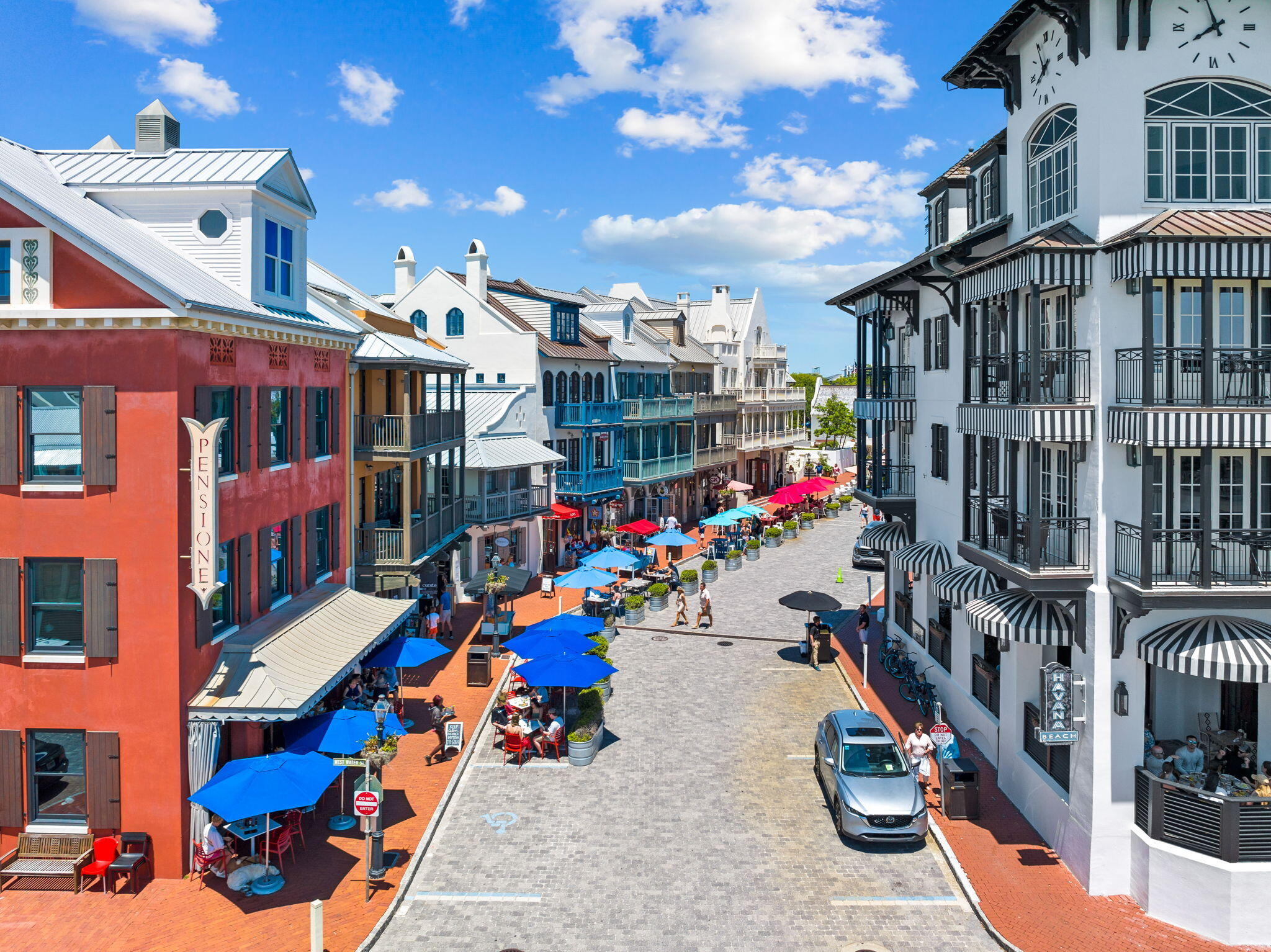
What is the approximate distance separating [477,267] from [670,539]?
627 inches

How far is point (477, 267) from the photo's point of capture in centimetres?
4478

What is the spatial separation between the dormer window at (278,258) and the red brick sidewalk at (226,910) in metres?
11.6

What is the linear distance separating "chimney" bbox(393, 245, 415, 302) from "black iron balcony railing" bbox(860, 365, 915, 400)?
25.3 m

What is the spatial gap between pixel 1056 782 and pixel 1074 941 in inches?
143

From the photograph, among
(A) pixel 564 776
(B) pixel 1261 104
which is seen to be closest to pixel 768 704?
(A) pixel 564 776

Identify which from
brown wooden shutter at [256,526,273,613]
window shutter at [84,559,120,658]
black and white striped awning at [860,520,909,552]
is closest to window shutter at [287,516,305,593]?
brown wooden shutter at [256,526,273,613]

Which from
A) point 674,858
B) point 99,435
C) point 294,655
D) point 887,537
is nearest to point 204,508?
point 99,435

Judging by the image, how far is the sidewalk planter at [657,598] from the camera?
37.8m

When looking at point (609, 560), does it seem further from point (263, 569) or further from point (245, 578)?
point (245, 578)

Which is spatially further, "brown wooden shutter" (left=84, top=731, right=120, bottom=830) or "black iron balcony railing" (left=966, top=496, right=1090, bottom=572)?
"black iron balcony railing" (left=966, top=496, right=1090, bottom=572)

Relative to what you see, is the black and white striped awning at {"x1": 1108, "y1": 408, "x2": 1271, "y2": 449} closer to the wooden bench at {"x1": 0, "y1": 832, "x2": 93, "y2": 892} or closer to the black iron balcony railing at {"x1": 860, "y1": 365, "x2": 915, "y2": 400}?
the black iron balcony railing at {"x1": 860, "y1": 365, "x2": 915, "y2": 400}

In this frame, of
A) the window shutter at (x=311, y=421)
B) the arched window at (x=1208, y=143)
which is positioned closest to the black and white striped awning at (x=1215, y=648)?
the arched window at (x=1208, y=143)

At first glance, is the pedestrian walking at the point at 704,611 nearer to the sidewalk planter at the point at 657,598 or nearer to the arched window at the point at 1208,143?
the sidewalk planter at the point at 657,598

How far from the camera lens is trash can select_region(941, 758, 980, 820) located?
18859 mm
